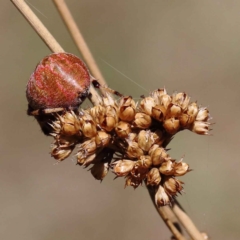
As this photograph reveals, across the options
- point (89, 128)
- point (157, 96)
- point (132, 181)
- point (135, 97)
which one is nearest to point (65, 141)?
point (89, 128)

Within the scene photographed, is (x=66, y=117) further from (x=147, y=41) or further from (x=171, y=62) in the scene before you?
(x=147, y=41)

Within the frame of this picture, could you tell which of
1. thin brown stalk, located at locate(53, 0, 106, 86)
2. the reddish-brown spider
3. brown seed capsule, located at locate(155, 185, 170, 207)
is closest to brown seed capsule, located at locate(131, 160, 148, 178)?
brown seed capsule, located at locate(155, 185, 170, 207)

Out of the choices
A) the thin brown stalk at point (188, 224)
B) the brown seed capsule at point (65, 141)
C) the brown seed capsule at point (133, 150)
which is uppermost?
the brown seed capsule at point (65, 141)

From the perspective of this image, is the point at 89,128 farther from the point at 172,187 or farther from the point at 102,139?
the point at 172,187

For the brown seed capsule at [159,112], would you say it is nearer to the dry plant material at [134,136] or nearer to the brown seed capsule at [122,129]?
the dry plant material at [134,136]

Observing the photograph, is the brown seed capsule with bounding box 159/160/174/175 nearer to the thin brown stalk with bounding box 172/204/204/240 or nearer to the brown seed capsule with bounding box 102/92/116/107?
the thin brown stalk with bounding box 172/204/204/240

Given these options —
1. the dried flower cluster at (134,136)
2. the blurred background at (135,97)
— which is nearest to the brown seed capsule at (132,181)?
the dried flower cluster at (134,136)
